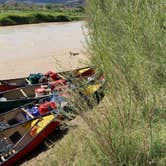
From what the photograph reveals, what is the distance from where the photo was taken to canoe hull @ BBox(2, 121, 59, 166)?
7741mm

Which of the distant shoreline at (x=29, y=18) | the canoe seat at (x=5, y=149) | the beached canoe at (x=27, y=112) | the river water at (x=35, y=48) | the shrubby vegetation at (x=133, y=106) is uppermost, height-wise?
the shrubby vegetation at (x=133, y=106)

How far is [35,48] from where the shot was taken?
25.9 metres

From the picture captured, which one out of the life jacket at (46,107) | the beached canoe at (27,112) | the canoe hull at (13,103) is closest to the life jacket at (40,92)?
the canoe hull at (13,103)

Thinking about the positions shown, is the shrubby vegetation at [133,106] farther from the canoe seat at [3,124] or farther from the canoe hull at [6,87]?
the canoe hull at [6,87]

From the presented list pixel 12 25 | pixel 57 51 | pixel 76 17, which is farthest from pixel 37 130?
pixel 76 17

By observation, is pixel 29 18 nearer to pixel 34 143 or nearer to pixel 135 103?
pixel 34 143

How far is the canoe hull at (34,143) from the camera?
774 centimetres

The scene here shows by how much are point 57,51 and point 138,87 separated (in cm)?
2137

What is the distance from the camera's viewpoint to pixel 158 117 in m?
3.91

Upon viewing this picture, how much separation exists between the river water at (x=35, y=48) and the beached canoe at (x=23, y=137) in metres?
5.06

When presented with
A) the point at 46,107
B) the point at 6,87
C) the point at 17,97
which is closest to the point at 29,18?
the point at 6,87

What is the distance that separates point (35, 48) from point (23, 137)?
17.8 m

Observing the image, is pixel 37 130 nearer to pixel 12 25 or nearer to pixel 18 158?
pixel 18 158

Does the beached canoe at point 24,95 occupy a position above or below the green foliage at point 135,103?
below
